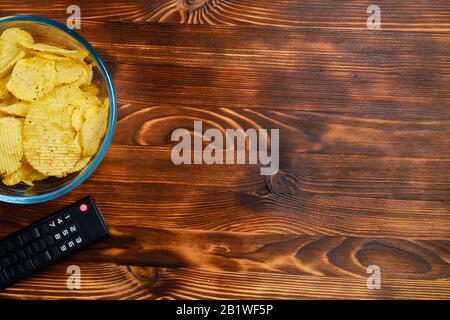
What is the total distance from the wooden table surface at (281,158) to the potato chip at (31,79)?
112 mm

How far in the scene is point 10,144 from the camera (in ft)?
2.52

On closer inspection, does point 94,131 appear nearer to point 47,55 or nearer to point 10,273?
point 47,55

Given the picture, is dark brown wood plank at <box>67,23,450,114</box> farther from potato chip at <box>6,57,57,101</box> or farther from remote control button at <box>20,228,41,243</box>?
remote control button at <box>20,228,41,243</box>

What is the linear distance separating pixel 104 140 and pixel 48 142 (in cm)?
8

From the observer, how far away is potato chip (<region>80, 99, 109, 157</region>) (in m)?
0.78

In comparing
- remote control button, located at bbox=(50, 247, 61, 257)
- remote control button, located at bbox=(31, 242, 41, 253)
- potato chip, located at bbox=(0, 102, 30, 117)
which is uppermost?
potato chip, located at bbox=(0, 102, 30, 117)

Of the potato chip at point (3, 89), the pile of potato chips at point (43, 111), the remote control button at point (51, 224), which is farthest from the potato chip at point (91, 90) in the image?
the remote control button at point (51, 224)

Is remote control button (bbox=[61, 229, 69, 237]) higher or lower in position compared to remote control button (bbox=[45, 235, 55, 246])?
higher

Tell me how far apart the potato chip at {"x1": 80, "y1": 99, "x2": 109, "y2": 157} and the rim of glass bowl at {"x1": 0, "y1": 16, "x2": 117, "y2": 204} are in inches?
0.4

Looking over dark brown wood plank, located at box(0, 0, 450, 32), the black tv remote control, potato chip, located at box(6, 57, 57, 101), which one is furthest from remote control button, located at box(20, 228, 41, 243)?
dark brown wood plank, located at box(0, 0, 450, 32)

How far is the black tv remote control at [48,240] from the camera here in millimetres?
831

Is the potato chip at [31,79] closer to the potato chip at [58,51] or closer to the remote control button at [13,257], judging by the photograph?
the potato chip at [58,51]

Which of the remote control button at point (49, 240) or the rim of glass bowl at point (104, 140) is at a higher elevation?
the rim of glass bowl at point (104, 140)

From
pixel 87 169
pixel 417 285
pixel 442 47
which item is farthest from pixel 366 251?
pixel 87 169
